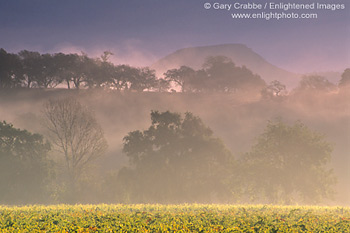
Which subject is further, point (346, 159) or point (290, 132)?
point (346, 159)

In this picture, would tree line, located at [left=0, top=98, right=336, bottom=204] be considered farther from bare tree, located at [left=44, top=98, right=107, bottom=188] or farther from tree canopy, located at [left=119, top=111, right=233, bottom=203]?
bare tree, located at [left=44, top=98, right=107, bottom=188]

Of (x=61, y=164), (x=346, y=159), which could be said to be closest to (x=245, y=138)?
(x=346, y=159)

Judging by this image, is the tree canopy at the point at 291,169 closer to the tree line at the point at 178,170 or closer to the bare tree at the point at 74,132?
the tree line at the point at 178,170

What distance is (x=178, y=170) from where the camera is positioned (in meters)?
56.7

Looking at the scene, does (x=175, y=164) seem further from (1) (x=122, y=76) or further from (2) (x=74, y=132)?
(1) (x=122, y=76)

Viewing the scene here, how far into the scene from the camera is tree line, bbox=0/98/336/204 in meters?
55.7

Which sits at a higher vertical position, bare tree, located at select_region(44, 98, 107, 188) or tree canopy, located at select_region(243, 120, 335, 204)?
bare tree, located at select_region(44, 98, 107, 188)

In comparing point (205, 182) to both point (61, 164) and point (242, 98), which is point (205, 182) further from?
point (242, 98)

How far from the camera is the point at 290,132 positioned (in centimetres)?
6147

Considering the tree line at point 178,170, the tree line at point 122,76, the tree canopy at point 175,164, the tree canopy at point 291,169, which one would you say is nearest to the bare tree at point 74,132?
the tree line at point 178,170

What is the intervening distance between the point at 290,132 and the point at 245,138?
53.1 m

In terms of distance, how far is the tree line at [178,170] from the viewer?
→ 5572 cm

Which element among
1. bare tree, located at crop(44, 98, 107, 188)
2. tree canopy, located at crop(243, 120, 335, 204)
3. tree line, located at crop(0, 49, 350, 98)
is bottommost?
tree canopy, located at crop(243, 120, 335, 204)

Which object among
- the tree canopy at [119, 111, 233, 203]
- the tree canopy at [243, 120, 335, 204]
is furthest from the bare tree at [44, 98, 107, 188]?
the tree canopy at [243, 120, 335, 204]
